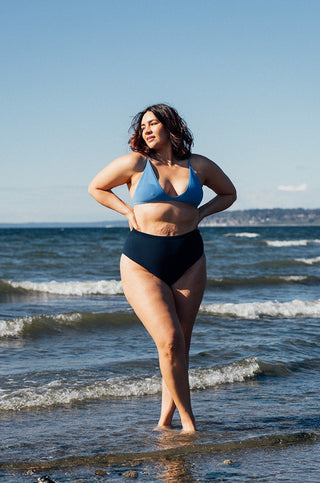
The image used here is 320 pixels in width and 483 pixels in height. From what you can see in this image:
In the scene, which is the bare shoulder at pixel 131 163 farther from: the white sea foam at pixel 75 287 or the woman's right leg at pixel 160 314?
the white sea foam at pixel 75 287

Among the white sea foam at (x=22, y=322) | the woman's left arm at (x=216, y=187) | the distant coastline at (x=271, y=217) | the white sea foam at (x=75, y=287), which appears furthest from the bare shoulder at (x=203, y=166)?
the distant coastline at (x=271, y=217)

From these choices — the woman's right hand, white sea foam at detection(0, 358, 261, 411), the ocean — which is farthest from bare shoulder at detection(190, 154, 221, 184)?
white sea foam at detection(0, 358, 261, 411)

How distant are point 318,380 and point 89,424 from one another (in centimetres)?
262

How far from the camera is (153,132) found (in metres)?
4.30

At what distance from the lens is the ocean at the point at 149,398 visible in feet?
13.1

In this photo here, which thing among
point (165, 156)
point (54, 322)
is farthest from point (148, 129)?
point (54, 322)

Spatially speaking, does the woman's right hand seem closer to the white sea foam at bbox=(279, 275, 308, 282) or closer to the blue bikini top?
the blue bikini top

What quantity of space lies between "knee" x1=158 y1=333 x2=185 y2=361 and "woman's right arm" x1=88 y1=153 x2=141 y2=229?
76 cm

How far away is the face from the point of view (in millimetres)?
4305

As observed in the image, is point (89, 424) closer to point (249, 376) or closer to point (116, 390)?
point (116, 390)

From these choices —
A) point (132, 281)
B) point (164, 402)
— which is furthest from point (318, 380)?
point (132, 281)

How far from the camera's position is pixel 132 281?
425 cm

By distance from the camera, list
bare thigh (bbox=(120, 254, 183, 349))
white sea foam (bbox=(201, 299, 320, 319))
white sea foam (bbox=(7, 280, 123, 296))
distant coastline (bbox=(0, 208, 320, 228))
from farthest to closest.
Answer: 1. distant coastline (bbox=(0, 208, 320, 228))
2. white sea foam (bbox=(7, 280, 123, 296))
3. white sea foam (bbox=(201, 299, 320, 319))
4. bare thigh (bbox=(120, 254, 183, 349))

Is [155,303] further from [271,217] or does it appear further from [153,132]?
[271,217]
